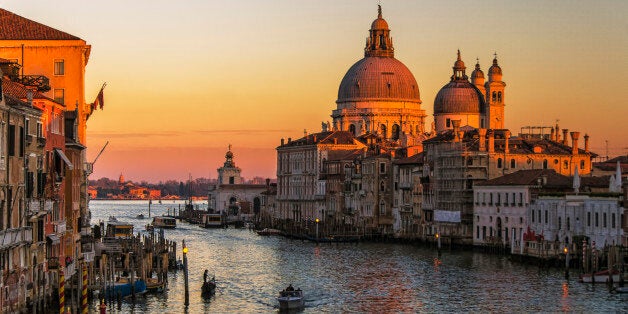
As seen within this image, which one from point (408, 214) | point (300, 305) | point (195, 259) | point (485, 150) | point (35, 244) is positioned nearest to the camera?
point (35, 244)

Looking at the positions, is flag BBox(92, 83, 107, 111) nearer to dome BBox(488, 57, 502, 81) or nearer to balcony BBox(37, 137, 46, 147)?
balcony BBox(37, 137, 46, 147)

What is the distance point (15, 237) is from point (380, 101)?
3947 inches

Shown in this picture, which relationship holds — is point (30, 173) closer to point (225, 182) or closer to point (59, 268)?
point (59, 268)

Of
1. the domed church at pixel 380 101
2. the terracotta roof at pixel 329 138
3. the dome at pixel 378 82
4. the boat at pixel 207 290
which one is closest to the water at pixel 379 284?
the boat at pixel 207 290

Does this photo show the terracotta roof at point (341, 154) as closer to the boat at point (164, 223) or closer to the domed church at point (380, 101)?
the domed church at point (380, 101)

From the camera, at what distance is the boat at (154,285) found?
43916 millimetres

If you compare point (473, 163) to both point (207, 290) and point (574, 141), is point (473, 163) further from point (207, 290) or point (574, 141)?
point (207, 290)

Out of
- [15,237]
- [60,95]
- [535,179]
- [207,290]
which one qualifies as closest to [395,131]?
[535,179]

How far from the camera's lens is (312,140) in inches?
4564

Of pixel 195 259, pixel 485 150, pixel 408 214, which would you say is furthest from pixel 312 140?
pixel 195 259

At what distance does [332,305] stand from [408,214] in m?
43.6

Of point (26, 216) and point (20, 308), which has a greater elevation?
point (26, 216)

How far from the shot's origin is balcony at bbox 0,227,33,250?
2780 centimetres

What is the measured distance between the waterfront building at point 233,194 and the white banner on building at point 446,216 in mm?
65299
